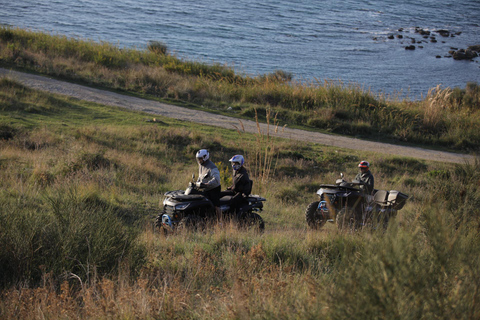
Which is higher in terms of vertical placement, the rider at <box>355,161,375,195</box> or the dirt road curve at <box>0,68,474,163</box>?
the rider at <box>355,161,375,195</box>

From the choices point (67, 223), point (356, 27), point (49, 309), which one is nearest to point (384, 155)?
point (67, 223)

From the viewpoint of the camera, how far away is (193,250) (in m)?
6.72

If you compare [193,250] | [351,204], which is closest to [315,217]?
[351,204]

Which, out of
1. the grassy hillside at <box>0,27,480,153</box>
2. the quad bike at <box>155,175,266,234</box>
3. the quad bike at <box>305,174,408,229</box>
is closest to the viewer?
the quad bike at <box>155,175,266,234</box>

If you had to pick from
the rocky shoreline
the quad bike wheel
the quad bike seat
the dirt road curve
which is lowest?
the dirt road curve

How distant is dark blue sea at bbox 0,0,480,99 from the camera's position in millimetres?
47094

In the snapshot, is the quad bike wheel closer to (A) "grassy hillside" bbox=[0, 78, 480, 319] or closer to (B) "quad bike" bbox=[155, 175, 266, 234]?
(A) "grassy hillside" bbox=[0, 78, 480, 319]

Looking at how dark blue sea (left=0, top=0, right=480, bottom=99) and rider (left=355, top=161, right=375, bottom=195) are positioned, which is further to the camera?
dark blue sea (left=0, top=0, right=480, bottom=99)

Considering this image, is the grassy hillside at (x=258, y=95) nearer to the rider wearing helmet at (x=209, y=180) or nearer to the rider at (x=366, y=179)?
the rider at (x=366, y=179)

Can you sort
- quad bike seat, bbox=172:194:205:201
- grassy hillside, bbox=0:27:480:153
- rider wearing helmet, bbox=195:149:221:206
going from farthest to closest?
grassy hillside, bbox=0:27:480:153 < rider wearing helmet, bbox=195:149:221:206 < quad bike seat, bbox=172:194:205:201

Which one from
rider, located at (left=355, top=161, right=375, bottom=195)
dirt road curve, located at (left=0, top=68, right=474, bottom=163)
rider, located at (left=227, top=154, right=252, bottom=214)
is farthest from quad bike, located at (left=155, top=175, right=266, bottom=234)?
dirt road curve, located at (left=0, top=68, right=474, bottom=163)

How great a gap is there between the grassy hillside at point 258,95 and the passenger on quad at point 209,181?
14.1m

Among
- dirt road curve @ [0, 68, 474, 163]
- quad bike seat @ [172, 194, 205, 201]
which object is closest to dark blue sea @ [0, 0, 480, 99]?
dirt road curve @ [0, 68, 474, 163]

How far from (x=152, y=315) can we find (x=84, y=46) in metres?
30.4
